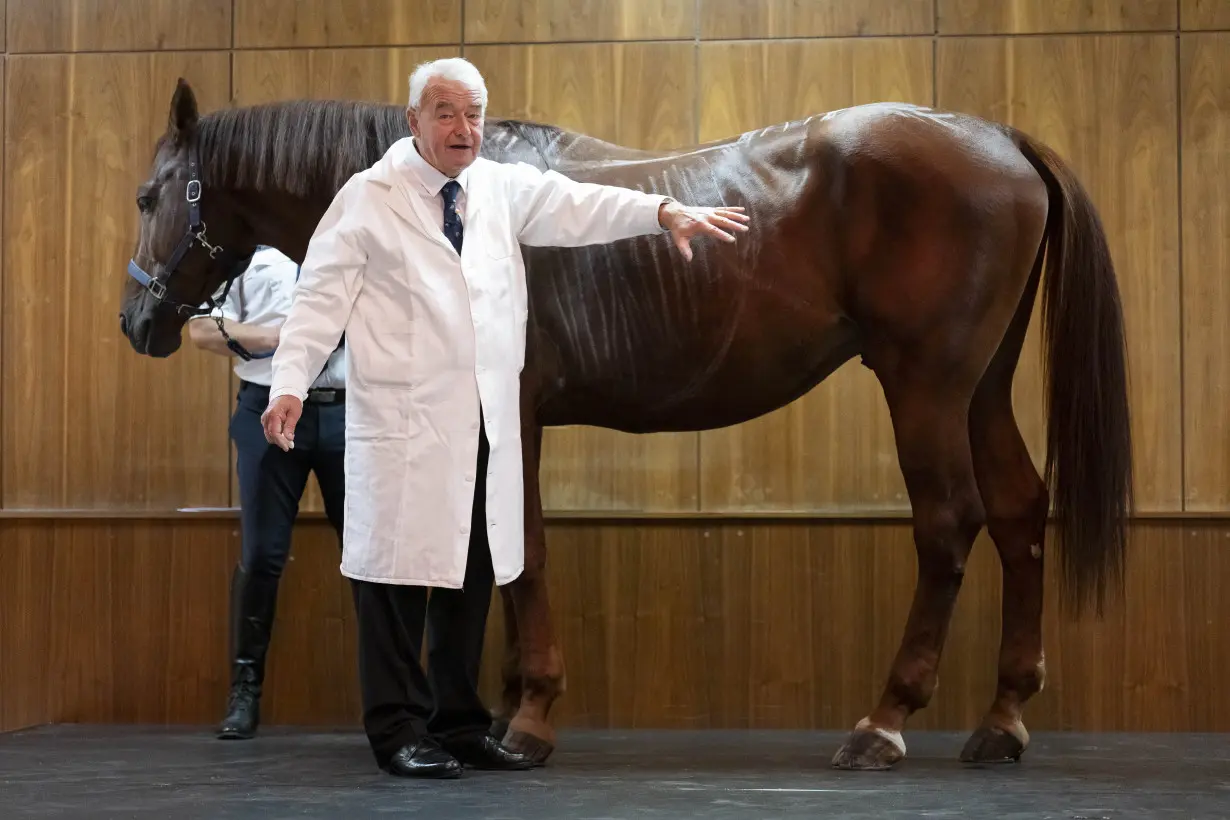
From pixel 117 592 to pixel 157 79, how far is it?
1.68m

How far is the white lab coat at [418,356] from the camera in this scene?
101 inches

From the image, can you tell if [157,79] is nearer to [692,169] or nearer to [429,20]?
[429,20]

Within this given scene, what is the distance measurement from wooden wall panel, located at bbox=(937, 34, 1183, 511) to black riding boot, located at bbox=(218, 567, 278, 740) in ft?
7.74

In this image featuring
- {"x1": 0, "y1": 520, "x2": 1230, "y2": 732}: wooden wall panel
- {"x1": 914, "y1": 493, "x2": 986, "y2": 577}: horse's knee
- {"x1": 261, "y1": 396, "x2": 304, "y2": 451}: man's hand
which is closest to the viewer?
{"x1": 261, "y1": 396, "x2": 304, "y2": 451}: man's hand

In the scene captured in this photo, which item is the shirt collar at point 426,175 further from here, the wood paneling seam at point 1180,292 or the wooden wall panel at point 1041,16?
the wood paneling seam at point 1180,292

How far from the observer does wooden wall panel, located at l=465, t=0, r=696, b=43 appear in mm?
4078

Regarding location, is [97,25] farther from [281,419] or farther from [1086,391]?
[1086,391]

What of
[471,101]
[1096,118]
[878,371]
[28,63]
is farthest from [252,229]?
[1096,118]

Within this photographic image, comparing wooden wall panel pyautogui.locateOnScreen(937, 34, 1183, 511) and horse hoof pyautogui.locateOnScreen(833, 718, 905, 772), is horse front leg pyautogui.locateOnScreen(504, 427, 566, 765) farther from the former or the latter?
wooden wall panel pyautogui.locateOnScreen(937, 34, 1183, 511)

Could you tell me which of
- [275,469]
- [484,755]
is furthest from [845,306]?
[275,469]

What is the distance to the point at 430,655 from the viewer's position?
2.79 m

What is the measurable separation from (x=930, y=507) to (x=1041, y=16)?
1892 mm

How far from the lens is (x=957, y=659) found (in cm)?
391

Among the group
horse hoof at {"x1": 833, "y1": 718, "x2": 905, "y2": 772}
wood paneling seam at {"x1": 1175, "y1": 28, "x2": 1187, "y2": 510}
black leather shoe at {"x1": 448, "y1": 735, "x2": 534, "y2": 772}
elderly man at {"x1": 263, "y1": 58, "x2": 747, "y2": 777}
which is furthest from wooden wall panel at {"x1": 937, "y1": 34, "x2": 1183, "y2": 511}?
black leather shoe at {"x1": 448, "y1": 735, "x2": 534, "y2": 772}
